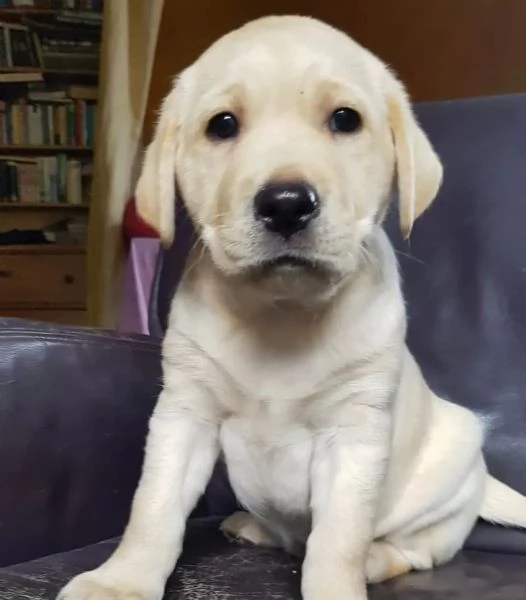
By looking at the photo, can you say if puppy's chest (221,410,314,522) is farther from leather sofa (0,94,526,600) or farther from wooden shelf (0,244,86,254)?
wooden shelf (0,244,86,254)

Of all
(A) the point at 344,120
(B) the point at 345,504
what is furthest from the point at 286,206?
(B) the point at 345,504

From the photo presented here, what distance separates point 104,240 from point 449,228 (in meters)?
1.27

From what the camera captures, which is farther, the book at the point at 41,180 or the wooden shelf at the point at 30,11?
the book at the point at 41,180

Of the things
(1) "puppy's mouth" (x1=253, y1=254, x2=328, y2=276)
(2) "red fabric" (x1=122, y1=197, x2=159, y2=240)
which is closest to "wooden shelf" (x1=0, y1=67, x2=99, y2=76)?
(2) "red fabric" (x1=122, y1=197, x2=159, y2=240)

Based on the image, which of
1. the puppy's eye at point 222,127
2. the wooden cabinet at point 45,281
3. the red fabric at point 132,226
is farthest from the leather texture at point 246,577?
the wooden cabinet at point 45,281

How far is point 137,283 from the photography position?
7.72 ft

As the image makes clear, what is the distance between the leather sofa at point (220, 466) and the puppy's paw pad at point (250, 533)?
21 millimetres

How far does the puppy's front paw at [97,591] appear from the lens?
3.09ft

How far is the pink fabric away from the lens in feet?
7.39

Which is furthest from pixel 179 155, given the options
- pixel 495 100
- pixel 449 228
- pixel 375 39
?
pixel 375 39

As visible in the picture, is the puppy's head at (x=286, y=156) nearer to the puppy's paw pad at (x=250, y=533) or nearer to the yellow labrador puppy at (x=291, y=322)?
the yellow labrador puppy at (x=291, y=322)

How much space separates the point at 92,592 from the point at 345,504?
0.29 metres

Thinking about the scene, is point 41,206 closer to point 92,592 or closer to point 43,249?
point 43,249

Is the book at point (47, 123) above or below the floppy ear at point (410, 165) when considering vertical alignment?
below
